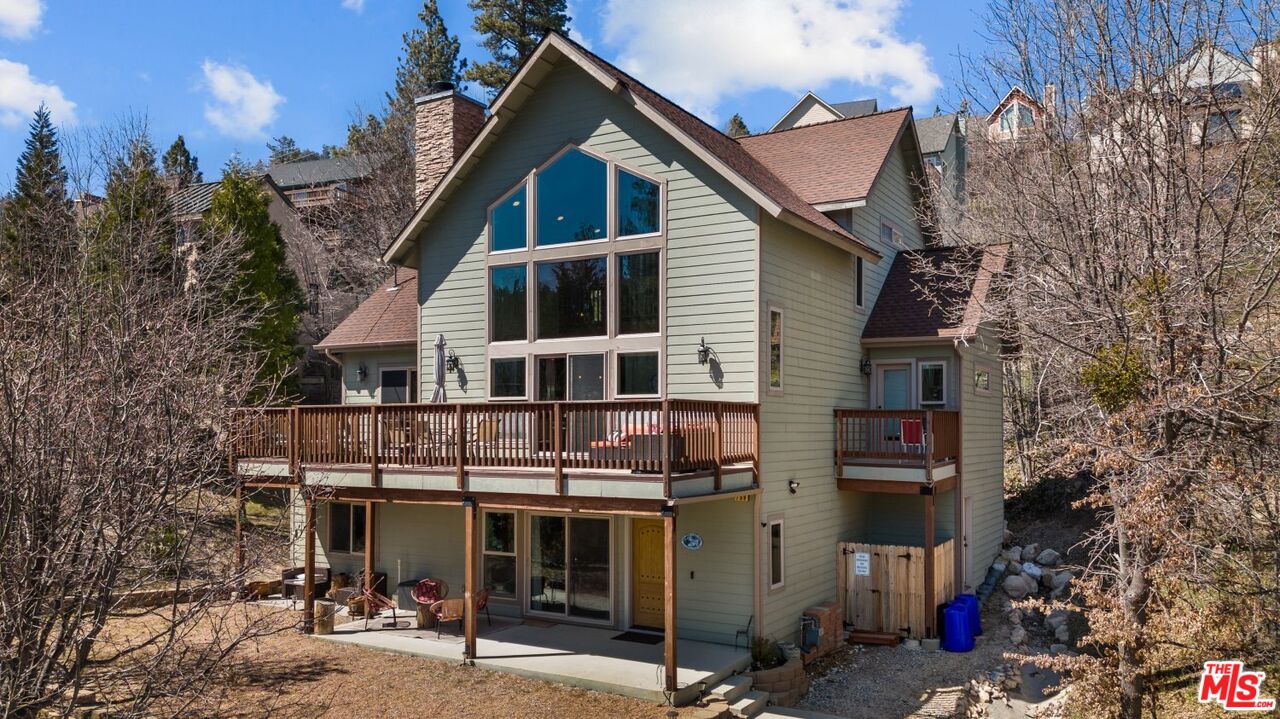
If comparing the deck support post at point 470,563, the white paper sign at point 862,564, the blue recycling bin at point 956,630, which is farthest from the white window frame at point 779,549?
the deck support post at point 470,563

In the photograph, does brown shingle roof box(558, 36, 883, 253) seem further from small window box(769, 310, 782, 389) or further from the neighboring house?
small window box(769, 310, 782, 389)

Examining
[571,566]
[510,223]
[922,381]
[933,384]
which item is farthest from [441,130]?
[933,384]

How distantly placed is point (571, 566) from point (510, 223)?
6245 millimetres

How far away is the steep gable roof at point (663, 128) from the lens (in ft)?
44.3

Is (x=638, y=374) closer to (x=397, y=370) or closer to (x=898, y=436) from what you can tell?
(x=898, y=436)

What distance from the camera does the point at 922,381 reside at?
17.1 meters

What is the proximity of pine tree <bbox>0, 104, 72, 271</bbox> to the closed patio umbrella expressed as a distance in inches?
243

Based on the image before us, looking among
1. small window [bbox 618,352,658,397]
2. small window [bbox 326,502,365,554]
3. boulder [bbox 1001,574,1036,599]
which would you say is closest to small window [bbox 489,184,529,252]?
small window [bbox 618,352,658,397]

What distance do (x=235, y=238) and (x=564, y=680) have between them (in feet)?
51.7

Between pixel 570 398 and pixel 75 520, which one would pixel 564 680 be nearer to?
pixel 570 398

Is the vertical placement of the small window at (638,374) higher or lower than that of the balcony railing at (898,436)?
higher

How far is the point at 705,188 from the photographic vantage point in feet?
45.6

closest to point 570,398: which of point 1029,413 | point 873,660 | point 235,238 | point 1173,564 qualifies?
point 873,660

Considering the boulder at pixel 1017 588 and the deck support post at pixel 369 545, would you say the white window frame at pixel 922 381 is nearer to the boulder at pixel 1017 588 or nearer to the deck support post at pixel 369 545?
the boulder at pixel 1017 588
